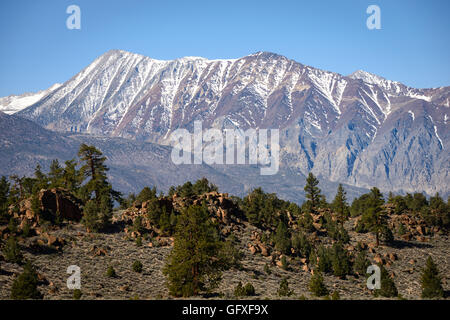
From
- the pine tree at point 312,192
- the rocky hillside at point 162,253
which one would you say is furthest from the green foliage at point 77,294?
the pine tree at point 312,192

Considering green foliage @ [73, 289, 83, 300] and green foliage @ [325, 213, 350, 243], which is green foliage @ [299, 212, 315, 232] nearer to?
green foliage @ [325, 213, 350, 243]

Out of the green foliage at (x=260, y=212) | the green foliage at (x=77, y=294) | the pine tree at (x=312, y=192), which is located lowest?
the green foliage at (x=77, y=294)

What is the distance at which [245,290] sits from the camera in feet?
197

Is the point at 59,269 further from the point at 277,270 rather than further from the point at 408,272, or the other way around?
the point at 408,272

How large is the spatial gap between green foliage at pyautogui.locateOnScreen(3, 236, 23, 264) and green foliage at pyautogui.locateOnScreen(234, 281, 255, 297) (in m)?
28.4

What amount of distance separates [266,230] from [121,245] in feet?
99.0

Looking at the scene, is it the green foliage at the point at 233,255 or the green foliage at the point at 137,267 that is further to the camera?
the green foliage at the point at 233,255

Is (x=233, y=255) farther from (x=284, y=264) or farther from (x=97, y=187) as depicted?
(x=97, y=187)

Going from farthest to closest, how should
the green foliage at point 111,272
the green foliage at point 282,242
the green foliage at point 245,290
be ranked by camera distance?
the green foliage at point 282,242 → the green foliage at point 111,272 → the green foliage at point 245,290

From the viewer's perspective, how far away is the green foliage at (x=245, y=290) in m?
58.6

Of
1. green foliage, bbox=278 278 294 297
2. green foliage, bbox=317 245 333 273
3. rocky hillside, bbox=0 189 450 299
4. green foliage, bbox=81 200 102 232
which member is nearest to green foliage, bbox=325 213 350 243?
rocky hillside, bbox=0 189 450 299

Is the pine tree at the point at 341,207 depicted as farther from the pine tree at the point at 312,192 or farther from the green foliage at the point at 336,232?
the pine tree at the point at 312,192

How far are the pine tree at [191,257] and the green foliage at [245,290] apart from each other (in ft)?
12.5
